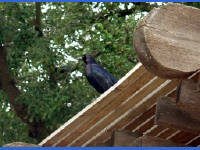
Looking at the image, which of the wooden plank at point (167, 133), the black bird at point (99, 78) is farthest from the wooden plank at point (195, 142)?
the black bird at point (99, 78)

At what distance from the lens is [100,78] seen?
8.88m

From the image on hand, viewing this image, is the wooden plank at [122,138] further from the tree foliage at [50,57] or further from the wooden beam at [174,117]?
the tree foliage at [50,57]

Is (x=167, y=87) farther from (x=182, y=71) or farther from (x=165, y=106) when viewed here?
(x=182, y=71)

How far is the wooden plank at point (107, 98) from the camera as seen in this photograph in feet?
13.3

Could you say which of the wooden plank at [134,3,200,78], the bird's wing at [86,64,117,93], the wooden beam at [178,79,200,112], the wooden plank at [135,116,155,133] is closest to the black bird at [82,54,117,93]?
the bird's wing at [86,64,117,93]

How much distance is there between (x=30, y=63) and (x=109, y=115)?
26.6 feet

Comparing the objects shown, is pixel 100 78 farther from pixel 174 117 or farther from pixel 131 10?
pixel 131 10

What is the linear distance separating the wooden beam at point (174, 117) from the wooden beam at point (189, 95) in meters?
0.13

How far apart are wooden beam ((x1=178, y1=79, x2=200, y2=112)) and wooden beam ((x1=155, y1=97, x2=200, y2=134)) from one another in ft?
0.41

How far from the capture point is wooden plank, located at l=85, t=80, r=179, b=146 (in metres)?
4.18

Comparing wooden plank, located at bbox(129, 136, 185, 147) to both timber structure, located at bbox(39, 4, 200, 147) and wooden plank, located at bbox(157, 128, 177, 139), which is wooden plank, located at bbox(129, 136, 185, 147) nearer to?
timber structure, located at bbox(39, 4, 200, 147)

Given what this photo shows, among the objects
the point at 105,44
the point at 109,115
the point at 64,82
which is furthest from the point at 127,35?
the point at 109,115

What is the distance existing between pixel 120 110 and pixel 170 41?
960 millimetres

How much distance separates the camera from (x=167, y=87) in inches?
165
